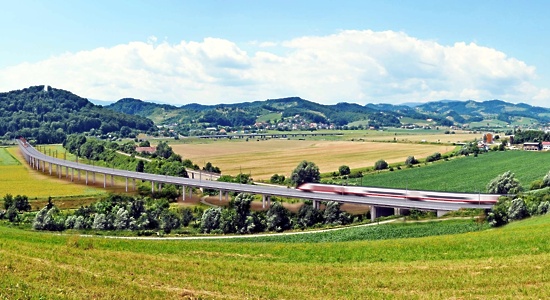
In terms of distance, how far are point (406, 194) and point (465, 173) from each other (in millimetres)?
41646

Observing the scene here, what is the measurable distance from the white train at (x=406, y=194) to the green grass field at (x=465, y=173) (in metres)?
16.4

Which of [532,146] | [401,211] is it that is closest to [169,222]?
[401,211]

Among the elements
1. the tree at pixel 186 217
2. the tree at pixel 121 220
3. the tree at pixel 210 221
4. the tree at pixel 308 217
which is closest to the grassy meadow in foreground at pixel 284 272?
the tree at pixel 210 221

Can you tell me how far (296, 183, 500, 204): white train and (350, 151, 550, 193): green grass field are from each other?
53.7 ft

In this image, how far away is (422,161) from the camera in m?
158

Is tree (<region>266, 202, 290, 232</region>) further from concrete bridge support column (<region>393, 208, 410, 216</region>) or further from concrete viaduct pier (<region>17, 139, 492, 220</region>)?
concrete bridge support column (<region>393, 208, 410, 216</region>)

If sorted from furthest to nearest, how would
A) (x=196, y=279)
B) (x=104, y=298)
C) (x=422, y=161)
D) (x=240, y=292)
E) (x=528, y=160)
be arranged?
(x=422, y=161) < (x=528, y=160) < (x=196, y=279) < (x=240, y=292) < (x=104, y=298)

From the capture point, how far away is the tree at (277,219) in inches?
2963

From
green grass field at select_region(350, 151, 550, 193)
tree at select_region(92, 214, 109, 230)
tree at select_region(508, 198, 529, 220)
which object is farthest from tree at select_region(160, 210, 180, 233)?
green grass field at select_region(350, 151, 550, 193)

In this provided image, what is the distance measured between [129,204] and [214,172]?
65320 mm

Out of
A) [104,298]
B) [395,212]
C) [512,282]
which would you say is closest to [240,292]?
[104,298]

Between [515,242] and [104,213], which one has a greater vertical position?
[515,242]

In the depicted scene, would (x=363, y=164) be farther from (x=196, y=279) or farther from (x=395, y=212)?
(x=196, y=279)

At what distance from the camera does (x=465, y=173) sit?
12469 cm
